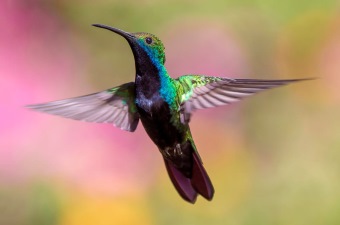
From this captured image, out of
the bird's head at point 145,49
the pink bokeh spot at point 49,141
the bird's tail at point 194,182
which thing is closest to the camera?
the bird's head at point 145,49

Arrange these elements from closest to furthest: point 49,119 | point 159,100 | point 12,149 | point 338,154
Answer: point 159,100 → point 12,149 → point 49,119 → point 338,154

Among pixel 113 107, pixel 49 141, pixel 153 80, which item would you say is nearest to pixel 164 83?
pixel 153 80

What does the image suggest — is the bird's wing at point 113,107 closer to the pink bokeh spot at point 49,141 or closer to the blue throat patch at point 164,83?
the blue throat patch at point 164,83

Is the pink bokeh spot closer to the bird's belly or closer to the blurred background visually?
the blurred background

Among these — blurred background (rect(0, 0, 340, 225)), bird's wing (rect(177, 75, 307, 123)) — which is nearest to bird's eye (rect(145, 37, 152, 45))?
bird's wing (rect(177, 75, 307, 123))

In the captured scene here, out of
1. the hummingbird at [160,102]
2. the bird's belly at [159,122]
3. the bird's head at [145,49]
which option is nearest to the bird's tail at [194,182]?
the hummingbird at [160,102]

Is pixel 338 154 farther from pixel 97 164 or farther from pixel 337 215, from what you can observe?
pixel 97 164

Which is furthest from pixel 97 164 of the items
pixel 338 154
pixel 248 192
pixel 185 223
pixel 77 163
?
pixel 338 154

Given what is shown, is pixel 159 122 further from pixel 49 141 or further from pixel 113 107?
pixel 49 141
